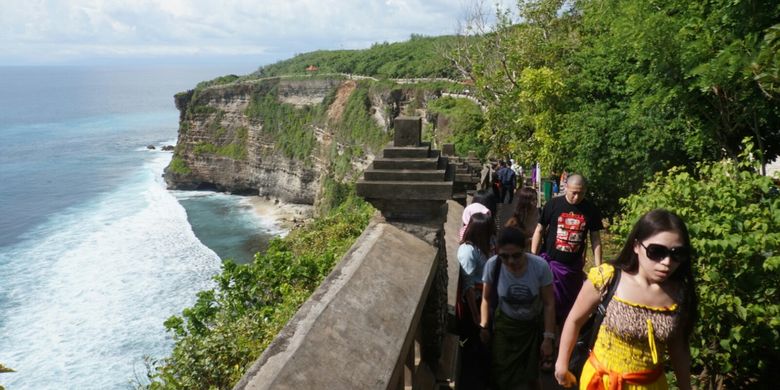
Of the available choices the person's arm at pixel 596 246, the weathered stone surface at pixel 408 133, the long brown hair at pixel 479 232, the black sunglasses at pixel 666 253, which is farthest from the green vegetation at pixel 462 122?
the black sunglasses at pixel 666 253

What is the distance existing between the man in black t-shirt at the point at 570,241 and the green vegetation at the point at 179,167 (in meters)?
70.0

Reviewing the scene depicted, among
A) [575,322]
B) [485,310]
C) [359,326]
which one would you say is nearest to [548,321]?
[485,310]

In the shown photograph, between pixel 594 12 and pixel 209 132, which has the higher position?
pixel 594 12

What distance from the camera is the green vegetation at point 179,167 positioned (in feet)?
232

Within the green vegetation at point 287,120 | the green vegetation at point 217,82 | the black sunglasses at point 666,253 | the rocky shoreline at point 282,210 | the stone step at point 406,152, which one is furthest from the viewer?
the green vegetation at point 217,82

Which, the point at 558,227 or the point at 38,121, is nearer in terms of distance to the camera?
the point at 558,227

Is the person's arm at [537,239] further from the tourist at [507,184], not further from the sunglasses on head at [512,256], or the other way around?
the tourist at [507,184]

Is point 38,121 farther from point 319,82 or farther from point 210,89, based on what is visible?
point 319,82

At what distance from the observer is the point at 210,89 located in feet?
238

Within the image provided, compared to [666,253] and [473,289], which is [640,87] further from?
[666,253]

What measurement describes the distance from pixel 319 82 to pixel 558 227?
6622cm

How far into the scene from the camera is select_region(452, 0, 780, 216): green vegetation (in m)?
8.91

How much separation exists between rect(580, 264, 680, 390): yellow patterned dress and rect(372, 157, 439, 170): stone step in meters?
1.44

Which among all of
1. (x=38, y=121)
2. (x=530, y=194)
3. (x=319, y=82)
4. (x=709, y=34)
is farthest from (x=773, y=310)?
(x=38, y=121)
